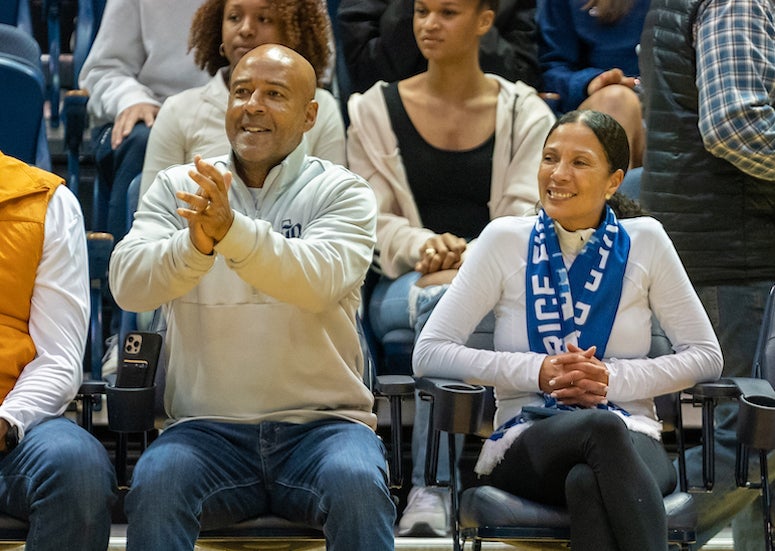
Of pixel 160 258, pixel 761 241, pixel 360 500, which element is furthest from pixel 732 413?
pixel 160 258

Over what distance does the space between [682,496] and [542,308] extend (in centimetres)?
48

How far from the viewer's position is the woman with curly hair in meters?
3.67

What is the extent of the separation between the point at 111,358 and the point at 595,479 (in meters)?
1.65

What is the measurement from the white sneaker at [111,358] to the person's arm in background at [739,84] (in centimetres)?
167

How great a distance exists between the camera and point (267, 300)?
2.67 metres

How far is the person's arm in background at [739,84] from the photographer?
316 cm

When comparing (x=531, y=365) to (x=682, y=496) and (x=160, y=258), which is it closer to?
(x=682, y=496)

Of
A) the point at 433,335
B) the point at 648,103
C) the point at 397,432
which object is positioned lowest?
the point at 397,432

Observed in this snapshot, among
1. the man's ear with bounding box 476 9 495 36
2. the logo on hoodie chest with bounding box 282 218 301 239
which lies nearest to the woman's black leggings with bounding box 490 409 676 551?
the logo on hoodie chest with bounding box 282 218 301 239

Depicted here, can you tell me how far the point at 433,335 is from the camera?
2.81m

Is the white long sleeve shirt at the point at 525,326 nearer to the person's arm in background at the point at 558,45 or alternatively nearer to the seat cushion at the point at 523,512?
the seat cushion at the point at 523,512

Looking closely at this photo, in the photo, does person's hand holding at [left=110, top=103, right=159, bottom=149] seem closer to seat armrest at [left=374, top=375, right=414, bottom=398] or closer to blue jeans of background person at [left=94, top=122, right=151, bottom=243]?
blue jeans of background person at [left=94, top=122, right=151, bottom=243]

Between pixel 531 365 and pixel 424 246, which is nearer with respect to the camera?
pixel 531 365

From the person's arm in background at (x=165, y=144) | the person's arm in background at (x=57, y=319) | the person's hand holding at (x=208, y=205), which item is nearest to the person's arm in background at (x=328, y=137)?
the person's arm in background at (x=165, y=144)
